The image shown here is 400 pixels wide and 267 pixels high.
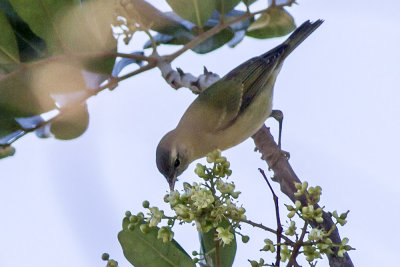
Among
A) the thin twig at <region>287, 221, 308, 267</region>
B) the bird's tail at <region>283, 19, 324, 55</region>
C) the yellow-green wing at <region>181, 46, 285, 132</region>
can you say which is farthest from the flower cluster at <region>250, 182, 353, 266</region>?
the bird's tail at <region>283, 19, 324, 55</region>

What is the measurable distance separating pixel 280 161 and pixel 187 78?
695mm

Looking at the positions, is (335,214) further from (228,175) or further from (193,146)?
(193,146)

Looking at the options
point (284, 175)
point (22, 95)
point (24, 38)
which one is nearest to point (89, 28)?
point (24, 38)

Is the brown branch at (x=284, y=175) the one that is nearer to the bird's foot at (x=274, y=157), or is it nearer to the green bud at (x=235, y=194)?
the bird's foot at (x=274, y=157)

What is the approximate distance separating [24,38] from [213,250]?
1.54 metres

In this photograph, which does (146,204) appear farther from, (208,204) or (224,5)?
(224,5)

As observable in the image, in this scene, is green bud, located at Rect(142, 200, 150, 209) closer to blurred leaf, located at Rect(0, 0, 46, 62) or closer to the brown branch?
the brown branch

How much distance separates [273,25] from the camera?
3646 millimetres

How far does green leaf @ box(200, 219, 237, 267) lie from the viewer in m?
2.28

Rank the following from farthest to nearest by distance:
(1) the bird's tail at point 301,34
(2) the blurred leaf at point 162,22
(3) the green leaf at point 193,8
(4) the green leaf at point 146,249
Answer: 1. (1) the bird's tail at point 301,34
2. (2) the blurred leaf at point 162,22
3. (3) the green leaf at point 193,8
4. (4) the green leaf at point 146,249

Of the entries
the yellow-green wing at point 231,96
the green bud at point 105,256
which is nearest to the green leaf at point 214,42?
the yellow-green wing at point 231,96

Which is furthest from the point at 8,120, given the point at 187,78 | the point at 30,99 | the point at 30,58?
the point at 187,78

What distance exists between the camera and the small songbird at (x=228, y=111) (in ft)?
13.3

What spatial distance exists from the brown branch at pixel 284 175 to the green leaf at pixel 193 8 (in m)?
0.85
